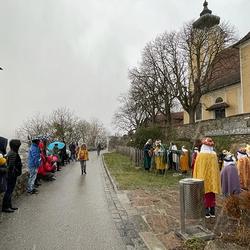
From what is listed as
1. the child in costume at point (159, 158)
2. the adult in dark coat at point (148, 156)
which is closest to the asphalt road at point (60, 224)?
the child in costume at point (159, 158)

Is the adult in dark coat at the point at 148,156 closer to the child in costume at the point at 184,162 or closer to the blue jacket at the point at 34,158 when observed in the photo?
the child in costume at the point at 184,162

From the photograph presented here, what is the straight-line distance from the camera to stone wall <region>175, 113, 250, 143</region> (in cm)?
2153

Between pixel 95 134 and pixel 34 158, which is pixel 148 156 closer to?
pixel 34 158

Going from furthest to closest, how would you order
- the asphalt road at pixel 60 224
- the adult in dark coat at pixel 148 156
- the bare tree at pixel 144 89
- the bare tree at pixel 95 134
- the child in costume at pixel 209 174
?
the bare tree at pixel 95 134
the bare tree at pixel 144 89
the adult in dark coat at pixel 148 156
the child in costume at pixel 209 174
the asphalt road at pixel 60 224

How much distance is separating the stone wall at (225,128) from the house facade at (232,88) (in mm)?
8728

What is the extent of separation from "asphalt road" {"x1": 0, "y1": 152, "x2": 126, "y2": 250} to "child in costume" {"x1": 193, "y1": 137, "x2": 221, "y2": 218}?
2.28 meters

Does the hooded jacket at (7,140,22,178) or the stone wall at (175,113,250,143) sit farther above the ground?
the stone wall at (175,113,250,143)

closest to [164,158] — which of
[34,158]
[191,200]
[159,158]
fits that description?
[159,158]

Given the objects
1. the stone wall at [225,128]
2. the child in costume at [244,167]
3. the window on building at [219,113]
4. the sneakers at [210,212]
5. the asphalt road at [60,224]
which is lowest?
the asphalt road at [60,224]

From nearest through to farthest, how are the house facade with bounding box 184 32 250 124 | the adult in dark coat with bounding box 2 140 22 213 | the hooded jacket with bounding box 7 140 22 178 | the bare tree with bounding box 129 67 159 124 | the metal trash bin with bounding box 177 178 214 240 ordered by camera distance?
the metal trash bin with bounding box 177 178 214 240, the adult in dark coat with bounding box 2 140 22 213, the hooded jacket with bounding box 7 140 22 178, the house facade with bounding box 184 32 250 124, the bare tree with bounding box 129 67 159 124

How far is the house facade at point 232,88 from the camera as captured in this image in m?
35.8

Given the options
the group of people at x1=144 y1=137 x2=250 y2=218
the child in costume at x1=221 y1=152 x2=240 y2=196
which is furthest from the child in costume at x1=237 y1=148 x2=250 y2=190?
the child in costume at x1=221 y1=152 x2=240 y2=196

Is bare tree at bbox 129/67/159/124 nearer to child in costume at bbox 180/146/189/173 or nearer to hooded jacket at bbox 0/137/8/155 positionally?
child in costume at bbox 180/146/189/173

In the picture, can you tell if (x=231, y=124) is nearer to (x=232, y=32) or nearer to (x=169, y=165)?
(x=169, y=165)
